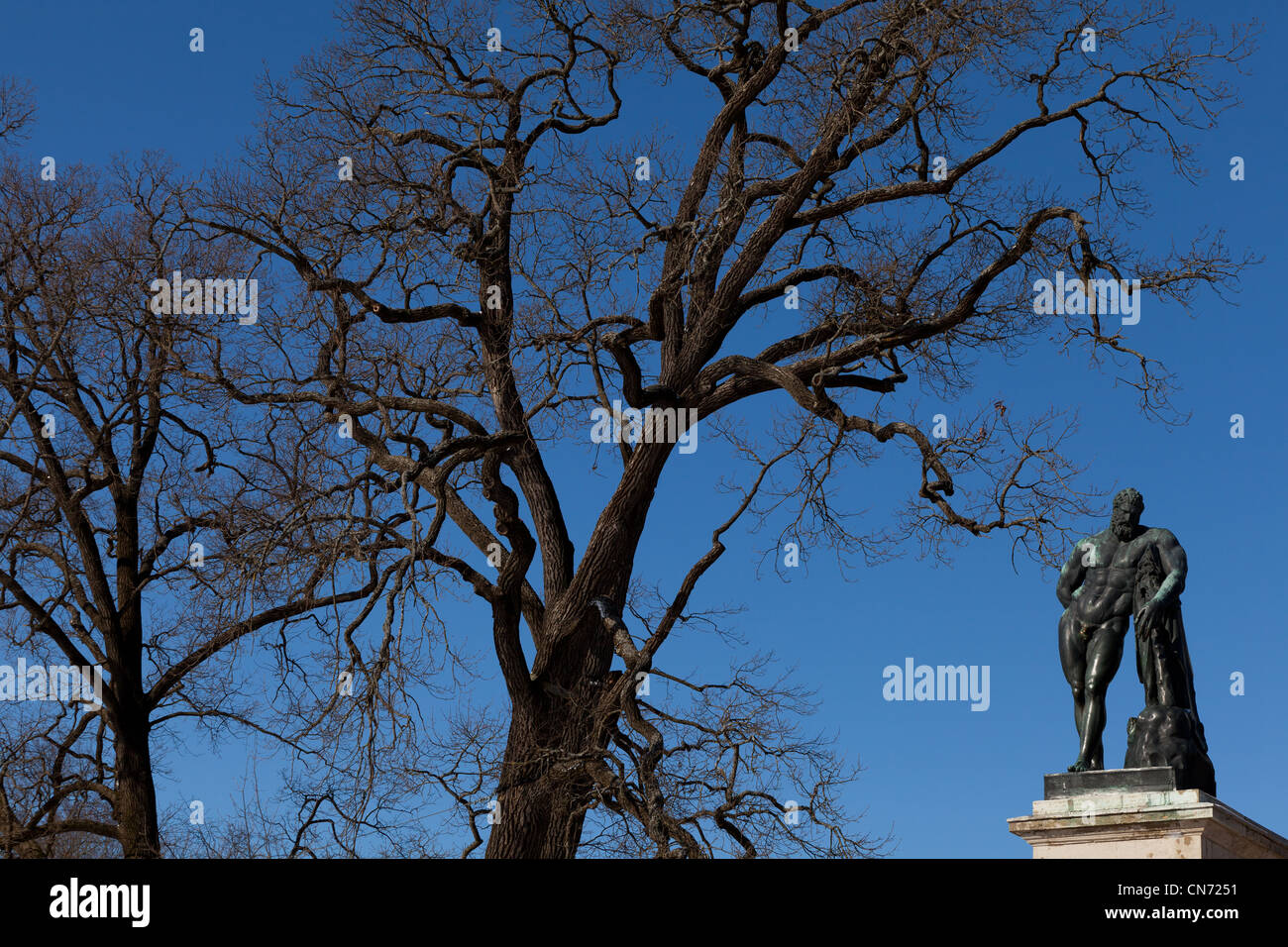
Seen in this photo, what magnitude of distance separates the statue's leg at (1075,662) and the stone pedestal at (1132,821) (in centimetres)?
76

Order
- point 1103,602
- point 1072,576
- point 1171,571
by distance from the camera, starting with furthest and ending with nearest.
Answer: point 1072,576 < point 1103,602 < point 1171,571

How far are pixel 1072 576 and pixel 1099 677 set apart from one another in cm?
90

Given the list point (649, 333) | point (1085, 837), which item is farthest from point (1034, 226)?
point (1085, 837)

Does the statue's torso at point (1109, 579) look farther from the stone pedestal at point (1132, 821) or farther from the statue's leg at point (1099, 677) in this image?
the stone pedestal at point (1132, 821)

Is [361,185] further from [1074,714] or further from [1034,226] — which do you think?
[1074,714]

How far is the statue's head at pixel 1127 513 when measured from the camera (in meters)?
12.1

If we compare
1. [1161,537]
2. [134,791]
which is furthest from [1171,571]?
[134,791]

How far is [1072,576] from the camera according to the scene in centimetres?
1239

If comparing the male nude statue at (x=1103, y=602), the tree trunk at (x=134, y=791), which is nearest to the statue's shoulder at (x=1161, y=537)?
the male nude statue at (x=1103, y=602)

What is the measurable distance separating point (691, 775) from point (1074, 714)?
12.0 ft

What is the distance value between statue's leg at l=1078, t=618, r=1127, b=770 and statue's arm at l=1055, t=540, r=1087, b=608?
44 centimetres

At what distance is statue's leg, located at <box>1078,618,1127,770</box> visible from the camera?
1179cm

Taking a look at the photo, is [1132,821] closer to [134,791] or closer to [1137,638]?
[1137,638]

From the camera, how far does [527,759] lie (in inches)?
589
